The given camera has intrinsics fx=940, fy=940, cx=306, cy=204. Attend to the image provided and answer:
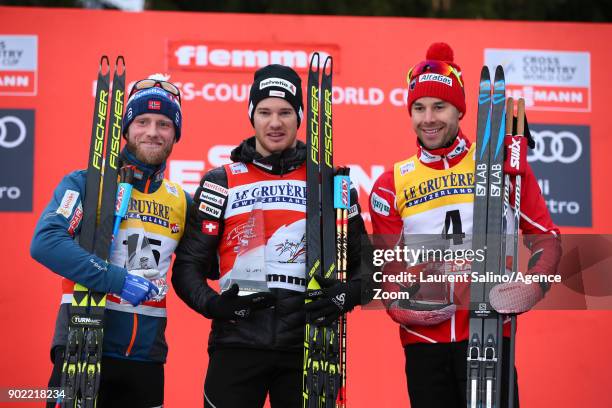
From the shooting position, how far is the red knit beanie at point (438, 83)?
3.41m

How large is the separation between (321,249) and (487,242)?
570mm

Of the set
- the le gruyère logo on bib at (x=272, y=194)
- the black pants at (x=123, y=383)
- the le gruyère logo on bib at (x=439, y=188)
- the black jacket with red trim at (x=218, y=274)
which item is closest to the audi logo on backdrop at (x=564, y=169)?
the le gruyère logo on bib at (x=439, y=188)

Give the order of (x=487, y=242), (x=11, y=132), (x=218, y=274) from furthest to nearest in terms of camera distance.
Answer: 1. (x=11, y=132)
2. (x=218, y=274)
3. (x=487, y=242)

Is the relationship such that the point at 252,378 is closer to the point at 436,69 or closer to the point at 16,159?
the point at 436,69

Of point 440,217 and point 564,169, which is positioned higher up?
point 564,169

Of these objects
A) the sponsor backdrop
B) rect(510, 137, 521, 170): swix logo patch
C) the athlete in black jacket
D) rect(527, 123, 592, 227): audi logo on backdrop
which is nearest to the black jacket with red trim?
the athlete in black jacket

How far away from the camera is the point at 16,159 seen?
543cm

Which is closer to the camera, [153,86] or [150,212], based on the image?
[150,212]

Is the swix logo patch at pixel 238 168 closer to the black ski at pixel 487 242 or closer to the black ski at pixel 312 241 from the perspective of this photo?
the black ski at pixel 312 241

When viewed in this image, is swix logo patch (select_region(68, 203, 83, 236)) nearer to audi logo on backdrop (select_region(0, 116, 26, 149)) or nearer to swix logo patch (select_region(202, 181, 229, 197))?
swix logo patch (select_region(202, 181, 229, 197))

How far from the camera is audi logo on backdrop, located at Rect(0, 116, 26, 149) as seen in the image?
17.8 feet

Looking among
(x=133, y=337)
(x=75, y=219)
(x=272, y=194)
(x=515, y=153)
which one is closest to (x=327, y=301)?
(x=272, y=194)

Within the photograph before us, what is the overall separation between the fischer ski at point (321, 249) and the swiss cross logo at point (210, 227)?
329mm

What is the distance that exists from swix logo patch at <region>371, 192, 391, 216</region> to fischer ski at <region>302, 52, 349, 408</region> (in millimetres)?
183
